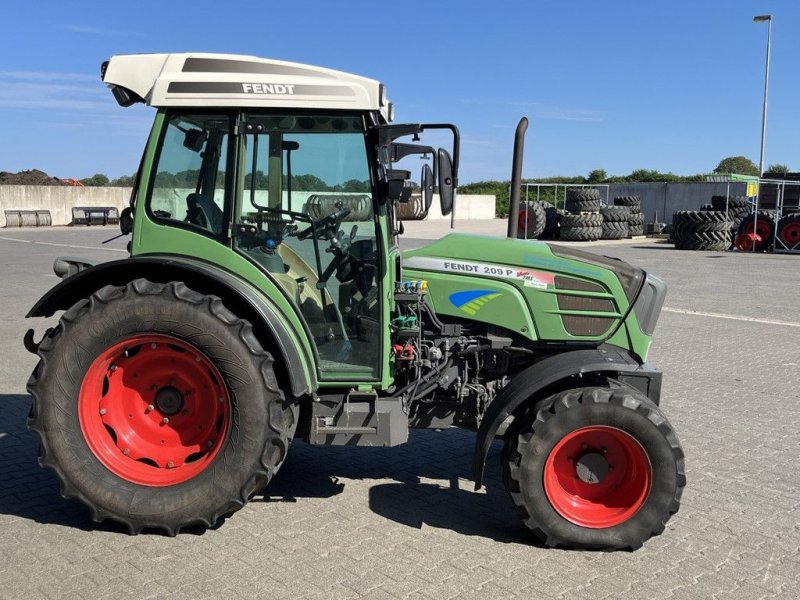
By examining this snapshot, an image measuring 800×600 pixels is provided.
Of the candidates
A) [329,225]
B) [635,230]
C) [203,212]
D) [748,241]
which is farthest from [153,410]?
[635,230]

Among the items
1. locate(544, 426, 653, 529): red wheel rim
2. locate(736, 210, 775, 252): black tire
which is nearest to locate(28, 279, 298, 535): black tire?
locate(544, 426, 653, 529): red wheel rim

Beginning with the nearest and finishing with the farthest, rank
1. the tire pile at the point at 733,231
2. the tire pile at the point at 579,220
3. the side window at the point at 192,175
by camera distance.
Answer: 1. the side window at the point at 192,175
2. the tire pile at the point at 733,231
3. the tire pile at the point at 579,220

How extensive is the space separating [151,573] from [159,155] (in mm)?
2112

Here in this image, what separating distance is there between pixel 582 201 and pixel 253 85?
26.2 meters

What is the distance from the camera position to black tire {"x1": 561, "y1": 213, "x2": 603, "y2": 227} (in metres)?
27.7

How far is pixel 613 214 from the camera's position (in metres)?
29.4

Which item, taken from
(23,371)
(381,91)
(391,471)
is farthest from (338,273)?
(23,371)

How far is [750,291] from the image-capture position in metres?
15.0

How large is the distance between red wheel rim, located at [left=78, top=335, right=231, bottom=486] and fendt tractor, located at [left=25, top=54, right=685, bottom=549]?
1 cm

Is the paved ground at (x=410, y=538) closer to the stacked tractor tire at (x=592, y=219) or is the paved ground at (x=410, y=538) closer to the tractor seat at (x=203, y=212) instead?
the tractor seat at (x=203, y=212)

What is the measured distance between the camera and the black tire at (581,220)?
90.8 feet

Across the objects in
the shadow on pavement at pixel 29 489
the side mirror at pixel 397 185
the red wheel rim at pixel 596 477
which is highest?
the side mirror at pixel 397 185

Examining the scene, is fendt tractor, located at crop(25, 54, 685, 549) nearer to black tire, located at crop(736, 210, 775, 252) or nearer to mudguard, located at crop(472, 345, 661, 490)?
mudguard, located at crop(472, 345, 661, 490)

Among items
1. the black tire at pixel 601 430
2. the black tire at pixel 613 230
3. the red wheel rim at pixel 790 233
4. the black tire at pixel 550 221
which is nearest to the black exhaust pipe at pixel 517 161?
the black tire at pixel 601 430
